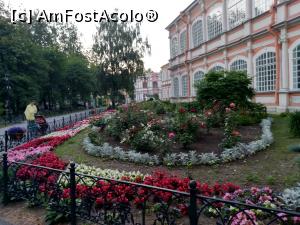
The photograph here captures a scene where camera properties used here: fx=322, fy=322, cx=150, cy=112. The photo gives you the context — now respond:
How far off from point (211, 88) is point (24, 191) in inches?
392

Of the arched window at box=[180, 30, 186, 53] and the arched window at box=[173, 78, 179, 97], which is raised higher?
the arched window at box=[180, 30, 186, 53]

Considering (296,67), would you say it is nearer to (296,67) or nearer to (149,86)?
(296,67)

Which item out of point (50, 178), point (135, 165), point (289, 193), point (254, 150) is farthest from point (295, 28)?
point (50, 178)

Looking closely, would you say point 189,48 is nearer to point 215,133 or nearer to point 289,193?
point 215,133

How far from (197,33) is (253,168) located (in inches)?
904

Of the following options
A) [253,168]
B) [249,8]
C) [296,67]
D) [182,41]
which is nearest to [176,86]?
[182,41]

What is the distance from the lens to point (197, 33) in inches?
1118

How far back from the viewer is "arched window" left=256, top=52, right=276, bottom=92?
16.7 meters

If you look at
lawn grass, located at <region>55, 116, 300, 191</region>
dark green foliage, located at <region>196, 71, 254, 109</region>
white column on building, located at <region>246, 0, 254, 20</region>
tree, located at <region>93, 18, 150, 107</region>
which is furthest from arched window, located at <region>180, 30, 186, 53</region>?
lawn grass, located at <region>55, 116, 300, 191</region>

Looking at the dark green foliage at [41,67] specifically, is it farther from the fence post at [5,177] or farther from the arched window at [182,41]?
the fence post at [5,177]

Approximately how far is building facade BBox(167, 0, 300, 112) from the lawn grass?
256 inches

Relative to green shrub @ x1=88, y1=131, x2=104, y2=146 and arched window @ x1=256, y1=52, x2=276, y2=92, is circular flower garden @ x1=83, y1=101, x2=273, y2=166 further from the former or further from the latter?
arched window @ x1=256, y1=52, x2=276, y2=92

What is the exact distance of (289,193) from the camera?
471 cm

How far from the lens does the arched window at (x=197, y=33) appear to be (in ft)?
90.4
